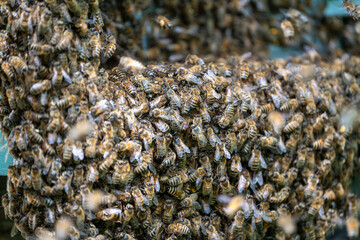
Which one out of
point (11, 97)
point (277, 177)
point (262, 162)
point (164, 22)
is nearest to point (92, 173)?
point (11, 97)

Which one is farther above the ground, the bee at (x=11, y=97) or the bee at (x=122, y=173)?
the bee at (x=11, y=97)

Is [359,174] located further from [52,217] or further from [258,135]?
[52,217]

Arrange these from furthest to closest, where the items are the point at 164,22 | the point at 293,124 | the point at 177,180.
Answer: the point at 164,22
the point at 293,124
the point at 177,180

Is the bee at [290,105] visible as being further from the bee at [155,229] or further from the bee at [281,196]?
the bee at [155,229]

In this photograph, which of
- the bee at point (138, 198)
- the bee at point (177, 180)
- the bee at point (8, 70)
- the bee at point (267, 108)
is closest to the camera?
the bee at point (8, 70)

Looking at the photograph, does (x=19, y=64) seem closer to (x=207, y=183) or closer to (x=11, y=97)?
(x=11, y=97)

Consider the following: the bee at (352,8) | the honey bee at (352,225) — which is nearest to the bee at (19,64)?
the bee at (352,8)

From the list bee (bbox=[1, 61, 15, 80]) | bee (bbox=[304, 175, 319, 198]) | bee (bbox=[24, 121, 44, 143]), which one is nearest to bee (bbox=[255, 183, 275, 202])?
bee (bbox=[304, 175, 319, 198])

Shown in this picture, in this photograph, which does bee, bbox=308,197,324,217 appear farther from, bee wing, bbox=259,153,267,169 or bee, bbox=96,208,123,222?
bee, bbox=96,208,123,222
